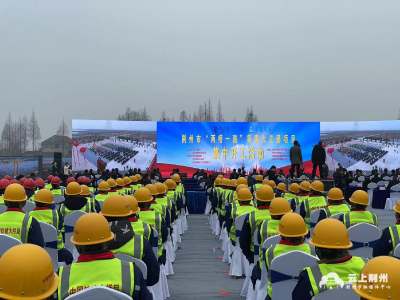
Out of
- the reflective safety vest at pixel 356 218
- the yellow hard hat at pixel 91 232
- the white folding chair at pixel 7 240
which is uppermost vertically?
the yellow hard hat at pixel 91 232

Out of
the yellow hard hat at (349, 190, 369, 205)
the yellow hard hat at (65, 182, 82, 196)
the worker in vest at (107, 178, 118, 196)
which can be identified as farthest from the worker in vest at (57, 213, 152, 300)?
the worker in vest at (107, 178, 118, 196)

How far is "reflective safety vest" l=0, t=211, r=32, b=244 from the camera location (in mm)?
4008

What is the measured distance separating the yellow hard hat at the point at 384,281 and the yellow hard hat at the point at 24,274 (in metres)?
1.32

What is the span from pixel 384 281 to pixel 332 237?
2.88ft

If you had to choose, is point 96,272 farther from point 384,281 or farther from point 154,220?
point 154,220

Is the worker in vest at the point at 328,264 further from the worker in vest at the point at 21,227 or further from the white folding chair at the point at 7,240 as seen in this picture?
the worker in vest at the point at 21,227

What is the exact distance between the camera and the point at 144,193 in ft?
16.7

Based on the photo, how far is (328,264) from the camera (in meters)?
2.46

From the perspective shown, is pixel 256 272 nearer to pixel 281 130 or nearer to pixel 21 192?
pixel 21 192

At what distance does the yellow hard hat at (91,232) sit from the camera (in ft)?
7.86

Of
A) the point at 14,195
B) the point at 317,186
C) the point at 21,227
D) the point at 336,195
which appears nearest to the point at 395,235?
the point at 336,195

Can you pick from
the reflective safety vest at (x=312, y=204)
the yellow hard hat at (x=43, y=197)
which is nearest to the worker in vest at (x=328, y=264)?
the yellow hard hat at (x=43, y=197)

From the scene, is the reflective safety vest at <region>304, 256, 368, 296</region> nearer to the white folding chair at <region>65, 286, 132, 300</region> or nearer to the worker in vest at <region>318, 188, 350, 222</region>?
the white folding chair at <region>65, 286, 132, 300</region>

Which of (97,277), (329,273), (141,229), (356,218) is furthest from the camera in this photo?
(356,218)
